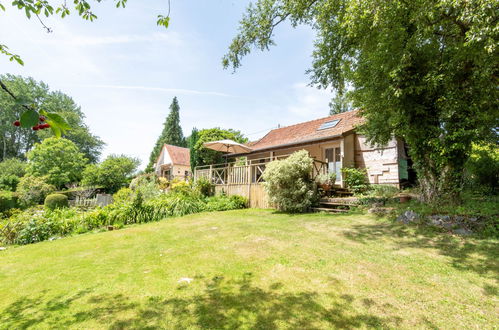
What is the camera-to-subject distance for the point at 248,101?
18766 mm

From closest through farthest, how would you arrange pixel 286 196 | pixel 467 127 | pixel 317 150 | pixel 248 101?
pixel 467 127, pixel 286 196, pixel 317 150, pixel 248 101

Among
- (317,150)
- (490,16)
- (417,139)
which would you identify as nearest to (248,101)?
(317,150)

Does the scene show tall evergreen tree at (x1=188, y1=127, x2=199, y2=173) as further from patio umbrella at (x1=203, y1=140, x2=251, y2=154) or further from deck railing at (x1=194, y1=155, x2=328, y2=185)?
patio umbrella at (x1=203, y1=140, x2=251, y2=154)

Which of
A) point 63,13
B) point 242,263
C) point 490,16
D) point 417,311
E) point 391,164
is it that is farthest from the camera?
point 391,164

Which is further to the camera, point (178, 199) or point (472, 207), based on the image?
point (178, 199)

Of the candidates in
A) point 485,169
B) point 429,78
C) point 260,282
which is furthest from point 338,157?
point 260,282

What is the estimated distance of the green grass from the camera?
2576 mm

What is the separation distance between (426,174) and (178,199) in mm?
9501

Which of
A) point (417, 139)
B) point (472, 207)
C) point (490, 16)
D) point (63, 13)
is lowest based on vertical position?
point (472, 207)

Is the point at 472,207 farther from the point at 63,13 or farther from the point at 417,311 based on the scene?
the point at 63,13

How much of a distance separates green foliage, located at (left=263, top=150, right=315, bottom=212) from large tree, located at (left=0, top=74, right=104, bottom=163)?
36.8m

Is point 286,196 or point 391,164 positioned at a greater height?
point 391,164

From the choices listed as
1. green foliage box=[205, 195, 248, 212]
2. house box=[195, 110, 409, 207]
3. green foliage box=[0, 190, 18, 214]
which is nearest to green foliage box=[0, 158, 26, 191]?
green foliage box=[0, 190, 18, 214]

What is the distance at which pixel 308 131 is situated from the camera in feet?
50.3
